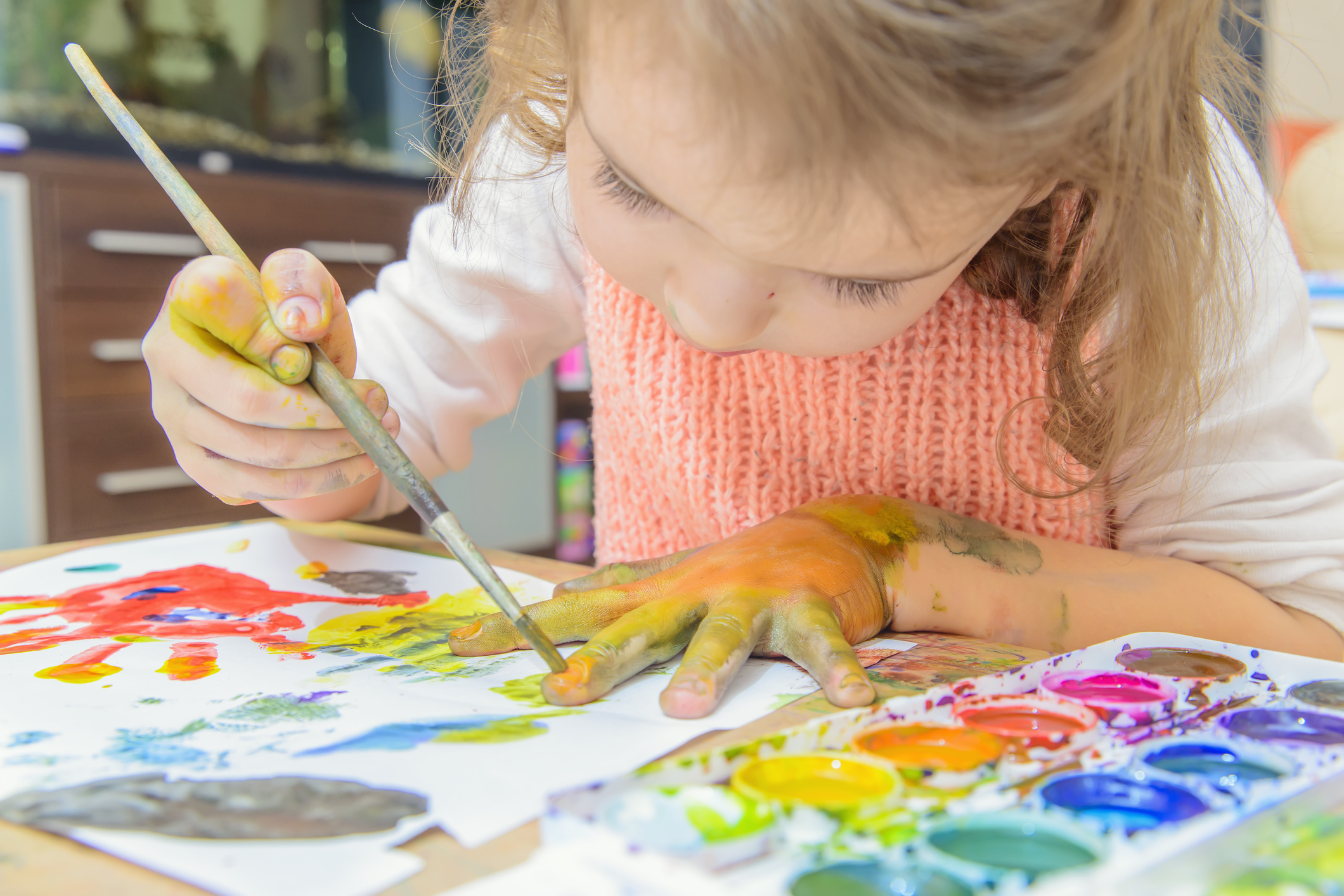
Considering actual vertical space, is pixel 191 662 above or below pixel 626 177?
below

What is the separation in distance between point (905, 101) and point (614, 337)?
419 millimetres

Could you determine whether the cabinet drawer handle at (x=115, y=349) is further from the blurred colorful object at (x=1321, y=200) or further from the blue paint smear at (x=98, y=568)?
the blurred colorful object at (x=1321, y=200)

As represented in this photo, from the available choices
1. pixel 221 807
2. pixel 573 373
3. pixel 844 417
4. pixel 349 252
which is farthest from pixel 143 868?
pixel 573 373

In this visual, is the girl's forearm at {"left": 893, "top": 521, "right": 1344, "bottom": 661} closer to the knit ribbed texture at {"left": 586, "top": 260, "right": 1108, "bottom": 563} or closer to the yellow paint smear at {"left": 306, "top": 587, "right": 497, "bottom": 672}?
the knit ribbed texture at {"left": 586, "top": 260, "right": 1108, "bottom": 563}

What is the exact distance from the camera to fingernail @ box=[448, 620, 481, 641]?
47cm

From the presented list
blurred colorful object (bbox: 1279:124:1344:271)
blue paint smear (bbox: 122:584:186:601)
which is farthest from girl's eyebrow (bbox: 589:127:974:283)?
blurred colorful object (bbox: 1279:124:1344:271)

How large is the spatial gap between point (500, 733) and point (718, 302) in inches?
7.3

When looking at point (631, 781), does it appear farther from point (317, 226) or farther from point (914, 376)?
point (317, 226)

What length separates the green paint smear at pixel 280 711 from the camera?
37 centimetres

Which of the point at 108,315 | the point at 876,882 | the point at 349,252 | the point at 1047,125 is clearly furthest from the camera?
the point at 349,252

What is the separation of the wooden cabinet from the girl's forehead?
1.19m

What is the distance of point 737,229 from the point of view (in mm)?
369

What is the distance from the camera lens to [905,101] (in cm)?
33

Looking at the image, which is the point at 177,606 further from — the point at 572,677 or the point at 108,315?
the point at 108,315
